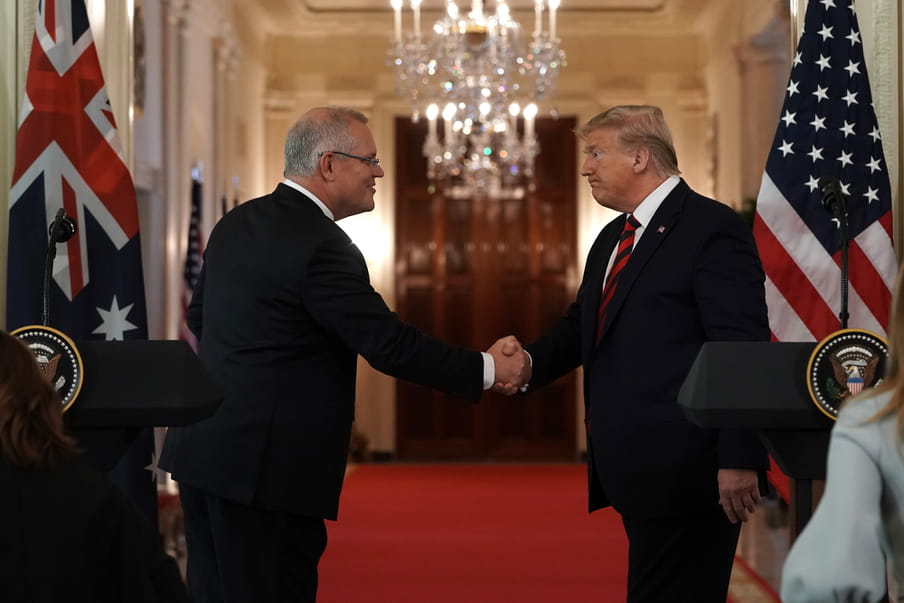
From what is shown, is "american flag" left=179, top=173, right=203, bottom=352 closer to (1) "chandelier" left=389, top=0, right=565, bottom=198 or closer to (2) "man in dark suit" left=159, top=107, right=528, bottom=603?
(1) "chandelier" left=389, top=0, right=565, bottom=198

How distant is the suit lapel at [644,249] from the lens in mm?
3484

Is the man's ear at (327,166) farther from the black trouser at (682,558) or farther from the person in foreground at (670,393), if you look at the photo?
the black trouser at (682,558)

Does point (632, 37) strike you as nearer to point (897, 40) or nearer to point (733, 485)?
point (897, 40)

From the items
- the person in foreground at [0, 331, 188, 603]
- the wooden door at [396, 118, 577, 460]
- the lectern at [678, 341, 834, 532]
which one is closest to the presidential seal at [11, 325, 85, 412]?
the person in foreground at [0, 331, 188, 603]

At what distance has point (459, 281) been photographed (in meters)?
14.4

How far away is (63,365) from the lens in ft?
10.4

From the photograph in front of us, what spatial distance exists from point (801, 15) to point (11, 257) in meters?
3.26

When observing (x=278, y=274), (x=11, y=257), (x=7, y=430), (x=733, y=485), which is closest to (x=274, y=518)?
(x=278, y=274)

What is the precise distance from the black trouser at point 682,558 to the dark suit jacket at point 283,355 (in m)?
0.83

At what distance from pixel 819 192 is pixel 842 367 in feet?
6.90

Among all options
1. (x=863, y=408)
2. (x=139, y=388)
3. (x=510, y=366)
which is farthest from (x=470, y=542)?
(x=863, y=408)

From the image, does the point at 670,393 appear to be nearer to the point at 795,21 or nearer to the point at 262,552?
the point at 262,552

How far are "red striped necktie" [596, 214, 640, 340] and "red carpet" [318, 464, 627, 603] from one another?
10.2ft

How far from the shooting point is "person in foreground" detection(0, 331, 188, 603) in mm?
2047
